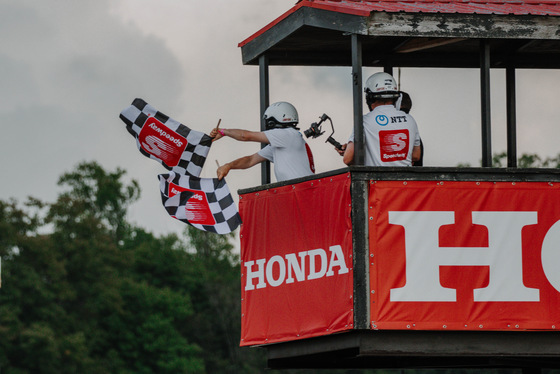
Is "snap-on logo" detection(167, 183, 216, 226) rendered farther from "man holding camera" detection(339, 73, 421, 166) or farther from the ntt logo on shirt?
"man holding camera" detection(339, 73, 421, 166)

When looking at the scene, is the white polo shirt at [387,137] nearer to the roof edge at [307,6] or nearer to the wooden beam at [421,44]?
the roof edge at [307,6]

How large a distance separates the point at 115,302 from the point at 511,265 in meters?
68.6

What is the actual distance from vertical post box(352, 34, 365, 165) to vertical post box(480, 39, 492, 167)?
1568mm

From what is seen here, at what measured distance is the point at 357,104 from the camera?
16312 mm

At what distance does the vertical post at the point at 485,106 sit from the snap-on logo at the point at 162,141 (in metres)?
3.89

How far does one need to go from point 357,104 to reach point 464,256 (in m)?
2.18

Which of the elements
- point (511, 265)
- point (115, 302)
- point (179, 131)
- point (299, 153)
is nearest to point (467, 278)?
point (511, 265)

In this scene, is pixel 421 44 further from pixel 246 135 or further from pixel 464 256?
pixel 464 256

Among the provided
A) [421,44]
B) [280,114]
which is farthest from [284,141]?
[421,44]

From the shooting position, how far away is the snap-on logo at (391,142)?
16328mm

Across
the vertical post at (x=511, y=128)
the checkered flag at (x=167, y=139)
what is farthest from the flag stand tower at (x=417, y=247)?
the vertical post at (x=511, y=128)

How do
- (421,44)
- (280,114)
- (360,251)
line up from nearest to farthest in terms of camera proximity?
(360,251) → (280,114) → (421,44)

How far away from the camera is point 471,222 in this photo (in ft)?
52.4

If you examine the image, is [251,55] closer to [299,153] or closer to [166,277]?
[299,153]
